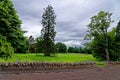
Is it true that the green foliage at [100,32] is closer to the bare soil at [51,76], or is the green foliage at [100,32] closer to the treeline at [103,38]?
the treeline at [103,38]

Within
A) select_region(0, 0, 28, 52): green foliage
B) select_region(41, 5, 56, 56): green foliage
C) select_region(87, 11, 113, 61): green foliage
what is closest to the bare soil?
select_region(0, 0, 28, 52): green foliage

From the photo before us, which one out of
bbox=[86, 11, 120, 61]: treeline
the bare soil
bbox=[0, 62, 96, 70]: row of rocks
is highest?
bbox=[86, 11, 120, 61]: treeline

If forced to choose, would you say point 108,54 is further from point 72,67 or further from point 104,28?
point 72,67

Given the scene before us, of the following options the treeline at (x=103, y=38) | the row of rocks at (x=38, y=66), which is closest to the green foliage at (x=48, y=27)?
the treeline at (x=103, y=38)

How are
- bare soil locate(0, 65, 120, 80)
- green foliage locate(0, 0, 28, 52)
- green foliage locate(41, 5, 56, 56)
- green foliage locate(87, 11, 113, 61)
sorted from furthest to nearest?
green foliage locate(41, 5, 56, 56)
green foliage locate(87, 11, 113, 61)
green foliage locate(0, 0, 28, 52)
bare soil locate(0, 65, 120, 80)

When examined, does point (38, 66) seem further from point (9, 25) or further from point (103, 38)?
point (103, 38)

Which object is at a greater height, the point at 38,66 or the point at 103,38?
the point at 103,38

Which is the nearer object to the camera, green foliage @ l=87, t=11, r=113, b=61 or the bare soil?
the bare soil

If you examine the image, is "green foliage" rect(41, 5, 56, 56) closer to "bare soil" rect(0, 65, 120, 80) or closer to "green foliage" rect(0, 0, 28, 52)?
"green foliage" rect(0, 0, 28, 52)

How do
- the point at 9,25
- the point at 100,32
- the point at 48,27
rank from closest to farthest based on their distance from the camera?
the point at 9,25 → the point at 100,32 → the point at 48,27

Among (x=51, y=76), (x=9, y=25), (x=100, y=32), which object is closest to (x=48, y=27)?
(x=100, y=32)

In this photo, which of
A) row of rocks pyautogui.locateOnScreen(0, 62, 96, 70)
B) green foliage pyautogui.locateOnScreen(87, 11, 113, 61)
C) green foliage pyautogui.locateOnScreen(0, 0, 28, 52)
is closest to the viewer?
row of rocks pyautogui.locateOnScreen(0, 62, 96, 70)

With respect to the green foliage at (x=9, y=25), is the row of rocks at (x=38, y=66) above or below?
below

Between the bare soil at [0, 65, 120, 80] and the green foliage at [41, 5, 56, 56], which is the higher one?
the green foliage at [41, 5, 56, 56]
